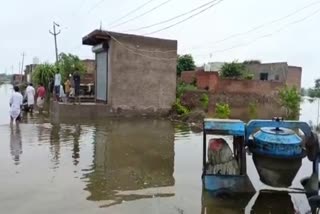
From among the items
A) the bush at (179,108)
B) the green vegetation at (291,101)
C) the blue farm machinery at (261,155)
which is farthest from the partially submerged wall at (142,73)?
the blue farm machinery at (261,155)

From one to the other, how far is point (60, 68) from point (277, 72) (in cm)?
2371

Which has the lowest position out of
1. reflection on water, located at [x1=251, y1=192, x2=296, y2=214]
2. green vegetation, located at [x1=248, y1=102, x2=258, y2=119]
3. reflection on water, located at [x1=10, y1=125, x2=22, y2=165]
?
reflection on water, located at [x1=251, y1=192, x2=296, y2=214]

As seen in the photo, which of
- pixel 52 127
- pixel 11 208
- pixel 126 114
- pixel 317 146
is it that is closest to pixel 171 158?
pixel 317 146

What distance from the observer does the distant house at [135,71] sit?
68.3 feet

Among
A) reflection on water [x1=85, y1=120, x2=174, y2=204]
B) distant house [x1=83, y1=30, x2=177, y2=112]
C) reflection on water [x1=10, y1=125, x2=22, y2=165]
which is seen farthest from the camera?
distant house [x1=83, y1=30, x2=177, y2=112]

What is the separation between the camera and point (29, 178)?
7777 millimetres

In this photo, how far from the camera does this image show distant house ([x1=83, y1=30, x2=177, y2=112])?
20.8 m

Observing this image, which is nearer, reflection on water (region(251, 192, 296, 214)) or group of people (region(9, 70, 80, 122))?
reflection on water (region(251, 192, 296, 214))

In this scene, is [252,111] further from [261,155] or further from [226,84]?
[261,155]

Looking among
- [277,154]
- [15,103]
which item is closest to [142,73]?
[15,103]

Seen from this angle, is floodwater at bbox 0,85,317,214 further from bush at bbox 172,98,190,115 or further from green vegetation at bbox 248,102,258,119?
green vegetation at bbox 248,102,258,119

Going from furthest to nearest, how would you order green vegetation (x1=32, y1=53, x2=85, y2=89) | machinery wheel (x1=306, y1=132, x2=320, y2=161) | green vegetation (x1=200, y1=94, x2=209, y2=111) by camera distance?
1. green vegetation (x1=32, y1=53, x2=85, y2=89)
2. green vegetation (x1=200, y1=94, x2=209, y2=111)
3. machinery wheel (x1=306, y1=132, x2=320, y2=161)

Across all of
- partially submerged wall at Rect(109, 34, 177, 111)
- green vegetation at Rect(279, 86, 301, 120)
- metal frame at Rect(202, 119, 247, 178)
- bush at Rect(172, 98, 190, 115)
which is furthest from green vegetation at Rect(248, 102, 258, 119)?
metal frame at Rect(202, 119, 247, 178)

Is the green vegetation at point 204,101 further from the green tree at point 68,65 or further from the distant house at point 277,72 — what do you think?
the distant house at point 277,72
